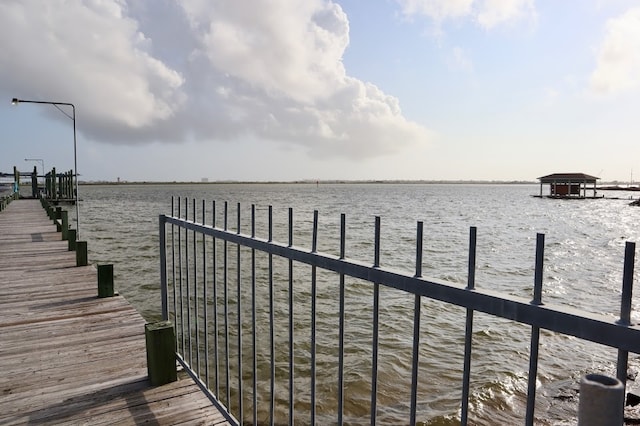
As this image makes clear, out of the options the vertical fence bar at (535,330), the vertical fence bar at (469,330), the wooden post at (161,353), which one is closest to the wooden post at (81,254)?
the wooden post at (161,353)

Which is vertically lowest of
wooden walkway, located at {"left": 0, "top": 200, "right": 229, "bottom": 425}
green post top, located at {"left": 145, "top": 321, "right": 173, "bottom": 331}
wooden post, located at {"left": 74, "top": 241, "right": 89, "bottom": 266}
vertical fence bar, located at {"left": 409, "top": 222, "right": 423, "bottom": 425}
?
wooden walkway, located at {"left": 0, "top": 200, "right": 229, "bottom": 425}

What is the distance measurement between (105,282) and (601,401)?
7960mm

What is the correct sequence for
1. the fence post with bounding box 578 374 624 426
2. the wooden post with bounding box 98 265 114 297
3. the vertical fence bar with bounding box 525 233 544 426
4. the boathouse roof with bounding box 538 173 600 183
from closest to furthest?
the fence post with bounding box 578 374 624 426, the vertical fence bar with bounding box 525 233 544 426, the wooden post with bounding box 98 265 114 297, the boathouse roof with bounding box 538 173 600 183

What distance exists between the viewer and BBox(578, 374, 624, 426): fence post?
1.00m

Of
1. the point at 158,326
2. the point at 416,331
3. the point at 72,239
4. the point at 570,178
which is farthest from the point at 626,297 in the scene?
the point at 570,178

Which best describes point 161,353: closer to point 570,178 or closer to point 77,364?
point 77,364

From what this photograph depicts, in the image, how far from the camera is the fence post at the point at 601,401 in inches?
39.4

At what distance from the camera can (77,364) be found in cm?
480

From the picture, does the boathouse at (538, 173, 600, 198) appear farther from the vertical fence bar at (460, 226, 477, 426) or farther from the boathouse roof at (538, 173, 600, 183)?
the vertical fence bar at (460, 226, 477, 426)

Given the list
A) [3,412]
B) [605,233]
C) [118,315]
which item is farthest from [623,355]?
[605,233]

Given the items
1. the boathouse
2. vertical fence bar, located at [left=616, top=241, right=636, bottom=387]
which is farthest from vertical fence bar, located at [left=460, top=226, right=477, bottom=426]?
the boathouse

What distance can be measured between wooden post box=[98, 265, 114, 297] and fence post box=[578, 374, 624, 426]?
766 centimetres

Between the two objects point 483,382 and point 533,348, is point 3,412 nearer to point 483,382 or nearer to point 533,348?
point 533,348

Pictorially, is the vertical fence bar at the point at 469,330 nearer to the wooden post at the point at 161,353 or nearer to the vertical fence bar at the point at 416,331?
the vertical fence bar at the point at 416,331
